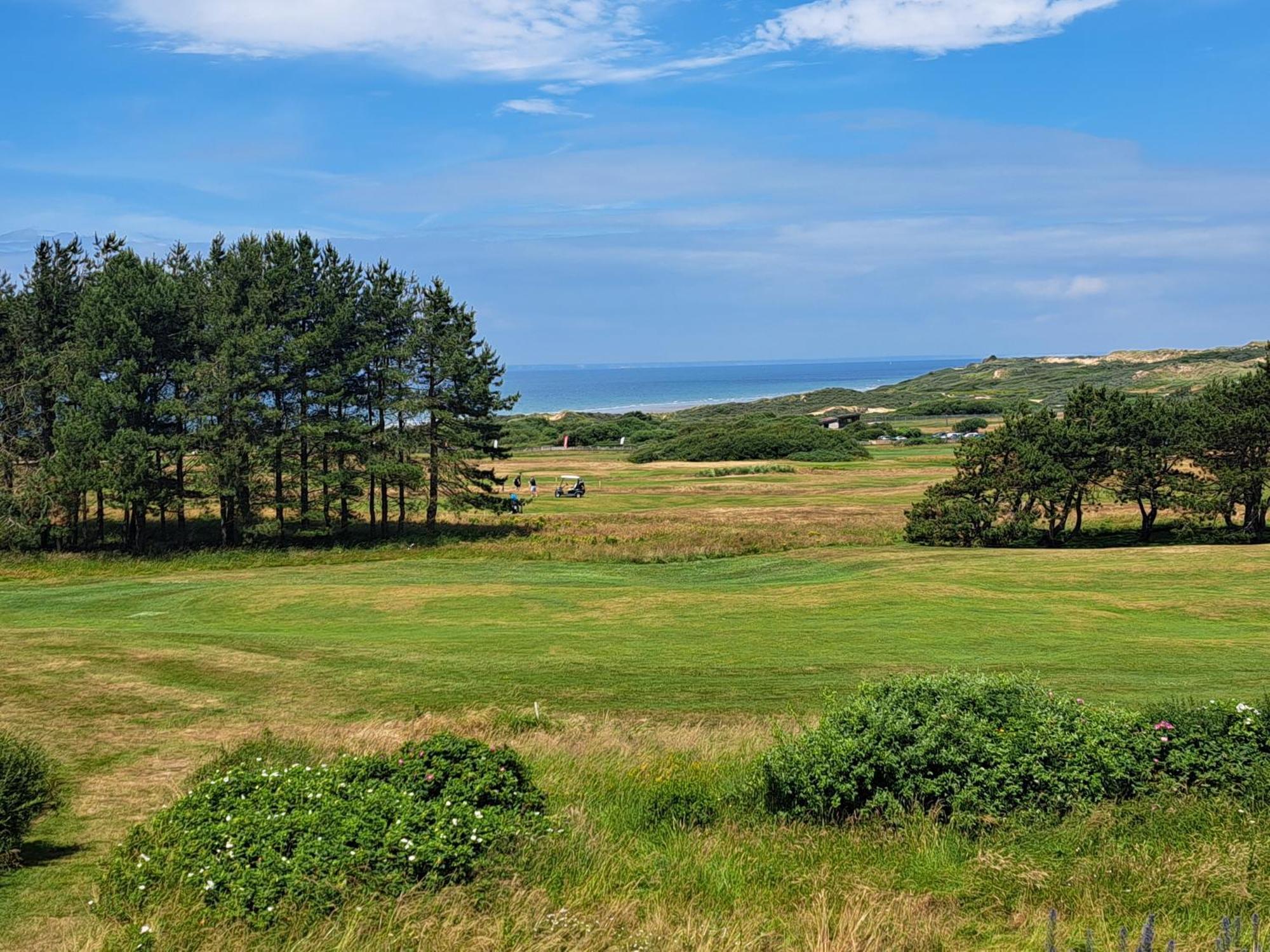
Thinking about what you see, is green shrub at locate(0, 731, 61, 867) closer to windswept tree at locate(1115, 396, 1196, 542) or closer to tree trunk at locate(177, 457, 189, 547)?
tree trunk at locate(177, 457, 189, 547)

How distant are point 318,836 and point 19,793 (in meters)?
4.44

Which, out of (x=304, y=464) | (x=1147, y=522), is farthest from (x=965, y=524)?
(x=304, y=464)

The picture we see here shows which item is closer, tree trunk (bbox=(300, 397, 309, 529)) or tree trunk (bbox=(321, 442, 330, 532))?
tree trunk (bbox=(321, 442, 330, 532))

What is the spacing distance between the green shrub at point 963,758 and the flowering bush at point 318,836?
282cm

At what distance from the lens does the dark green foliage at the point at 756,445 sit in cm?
11412

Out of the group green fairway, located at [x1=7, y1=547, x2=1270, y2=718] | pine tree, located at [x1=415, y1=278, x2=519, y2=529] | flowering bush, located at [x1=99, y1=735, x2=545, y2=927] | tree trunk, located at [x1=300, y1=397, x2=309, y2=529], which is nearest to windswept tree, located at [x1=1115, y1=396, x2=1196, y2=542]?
green fairway, located at [x1=7, y1=547, x2=1270, y2=718]

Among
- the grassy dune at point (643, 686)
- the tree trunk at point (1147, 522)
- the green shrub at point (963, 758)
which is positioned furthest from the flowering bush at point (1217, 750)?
the tree trunk at point (1147, 522)

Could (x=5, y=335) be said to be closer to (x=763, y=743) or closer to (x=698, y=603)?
(x=698, y=603)

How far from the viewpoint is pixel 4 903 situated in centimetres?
851

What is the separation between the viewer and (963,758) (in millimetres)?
9508

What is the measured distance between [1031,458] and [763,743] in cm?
3687

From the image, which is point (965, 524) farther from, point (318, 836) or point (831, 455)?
point (831, 455)

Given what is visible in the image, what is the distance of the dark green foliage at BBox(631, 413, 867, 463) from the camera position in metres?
114

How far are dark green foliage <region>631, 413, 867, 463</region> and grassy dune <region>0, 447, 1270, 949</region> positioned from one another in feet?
208
